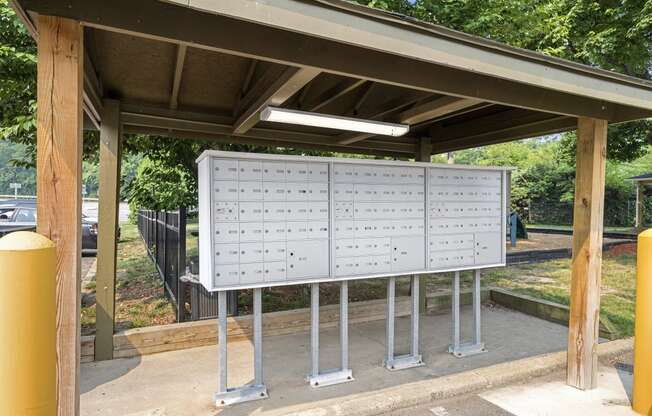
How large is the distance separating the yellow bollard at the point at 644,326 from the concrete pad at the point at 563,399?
0.18 m

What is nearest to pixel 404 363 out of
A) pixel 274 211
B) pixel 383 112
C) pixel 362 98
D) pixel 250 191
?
pixel 274 211

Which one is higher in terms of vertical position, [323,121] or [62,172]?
[323,121]

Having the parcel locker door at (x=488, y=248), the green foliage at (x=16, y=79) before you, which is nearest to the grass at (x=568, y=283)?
the parcel locker door at (x=488, y=248)

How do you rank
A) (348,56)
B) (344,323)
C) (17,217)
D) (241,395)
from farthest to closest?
(17,217), (344,323), (241,395), (348,56)

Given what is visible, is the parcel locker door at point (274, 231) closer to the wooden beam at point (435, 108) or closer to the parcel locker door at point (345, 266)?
the parcel locker door at point (345, 266)

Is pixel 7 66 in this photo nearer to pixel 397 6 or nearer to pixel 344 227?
pixel 344 227

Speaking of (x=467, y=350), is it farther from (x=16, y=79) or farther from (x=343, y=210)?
(x=16, y=79)

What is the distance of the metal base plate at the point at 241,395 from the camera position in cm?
290

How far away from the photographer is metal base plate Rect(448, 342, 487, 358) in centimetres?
386

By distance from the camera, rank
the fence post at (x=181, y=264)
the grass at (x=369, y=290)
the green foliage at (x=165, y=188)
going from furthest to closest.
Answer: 1. the green foliage at (x=165, y=188)
2. the grass at (x=369, y=290)
3. the fence post at (x=181, y=264)

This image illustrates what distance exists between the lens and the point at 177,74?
3045 mm

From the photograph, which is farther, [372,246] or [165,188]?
[165,188]

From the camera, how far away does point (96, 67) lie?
308 centimetres

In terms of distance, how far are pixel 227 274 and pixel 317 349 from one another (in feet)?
3.27
